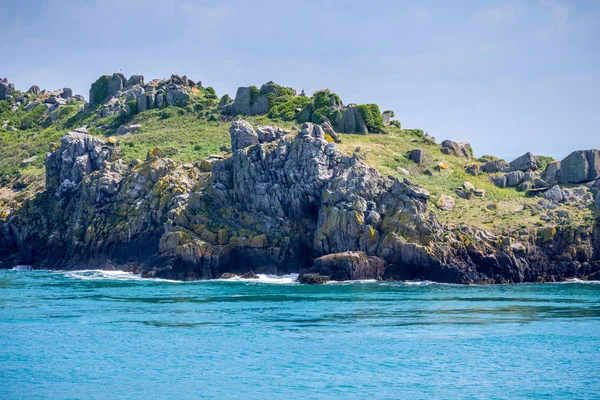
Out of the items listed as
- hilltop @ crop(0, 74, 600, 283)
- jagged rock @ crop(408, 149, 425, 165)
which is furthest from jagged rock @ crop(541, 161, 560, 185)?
jagged rock @ crop(408, 149, 425, 165)

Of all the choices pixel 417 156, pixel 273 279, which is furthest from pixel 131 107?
pixel 273 279

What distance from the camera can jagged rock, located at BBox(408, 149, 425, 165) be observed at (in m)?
107

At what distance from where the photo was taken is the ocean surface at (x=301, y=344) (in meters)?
32.4

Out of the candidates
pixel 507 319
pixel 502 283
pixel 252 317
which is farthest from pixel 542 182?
pixel 252 317

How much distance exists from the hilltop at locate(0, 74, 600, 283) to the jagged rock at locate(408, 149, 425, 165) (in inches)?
6.4

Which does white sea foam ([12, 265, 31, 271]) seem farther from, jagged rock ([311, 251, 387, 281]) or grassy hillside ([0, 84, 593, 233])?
jagged rock ([311, 251, 387, 281])

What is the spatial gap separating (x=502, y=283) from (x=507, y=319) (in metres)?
27.0

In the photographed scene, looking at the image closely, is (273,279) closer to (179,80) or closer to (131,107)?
(131,107)

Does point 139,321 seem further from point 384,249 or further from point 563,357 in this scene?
point 384,249

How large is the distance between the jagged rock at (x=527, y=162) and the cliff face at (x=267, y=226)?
25462 mm

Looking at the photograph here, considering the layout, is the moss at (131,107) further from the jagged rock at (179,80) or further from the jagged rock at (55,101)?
the jagged rock at (55,101)

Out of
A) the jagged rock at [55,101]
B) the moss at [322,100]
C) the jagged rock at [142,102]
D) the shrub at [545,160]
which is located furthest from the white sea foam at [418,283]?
the jagged rock at [55,101]

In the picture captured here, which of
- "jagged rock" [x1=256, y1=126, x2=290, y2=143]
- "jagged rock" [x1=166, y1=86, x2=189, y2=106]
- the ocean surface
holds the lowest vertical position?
the ocean surface

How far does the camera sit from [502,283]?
2968 inches
